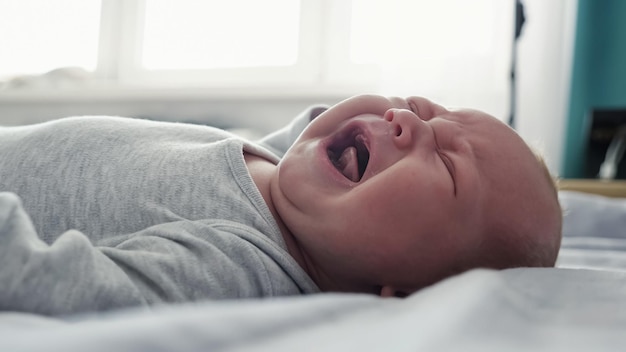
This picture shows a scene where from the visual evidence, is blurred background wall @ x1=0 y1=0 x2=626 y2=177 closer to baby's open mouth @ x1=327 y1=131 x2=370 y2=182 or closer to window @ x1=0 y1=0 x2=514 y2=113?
window @ x1=0 y1=0 x2=514 y2=113

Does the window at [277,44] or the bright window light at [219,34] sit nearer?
the window at [277,44]

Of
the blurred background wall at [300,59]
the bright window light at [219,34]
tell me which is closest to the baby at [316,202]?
the blurred background wall at [300,59]

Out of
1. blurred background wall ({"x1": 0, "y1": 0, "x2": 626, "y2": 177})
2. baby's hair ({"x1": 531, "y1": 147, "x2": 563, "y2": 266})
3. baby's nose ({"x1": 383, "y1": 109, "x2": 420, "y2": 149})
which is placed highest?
blurred background wall ({"x1": 0, "y1": 0, "x2": 626, "y2": 177})

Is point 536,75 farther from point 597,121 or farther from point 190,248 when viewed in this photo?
point 190,248

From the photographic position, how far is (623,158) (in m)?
2.29

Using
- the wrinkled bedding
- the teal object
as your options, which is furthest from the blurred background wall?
the wrinkled bedding

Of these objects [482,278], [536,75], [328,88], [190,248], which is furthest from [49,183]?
[536,75]

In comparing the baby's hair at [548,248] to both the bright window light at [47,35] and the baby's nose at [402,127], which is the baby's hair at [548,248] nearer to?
the baby's nose at [402,127]

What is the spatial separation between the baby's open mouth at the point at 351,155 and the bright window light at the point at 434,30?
1614mm

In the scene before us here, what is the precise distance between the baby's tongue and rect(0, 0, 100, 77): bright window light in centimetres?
240

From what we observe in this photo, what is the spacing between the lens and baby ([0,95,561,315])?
68cm

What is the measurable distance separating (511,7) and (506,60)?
0.19 meters

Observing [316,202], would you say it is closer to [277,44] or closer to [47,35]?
[277,44]

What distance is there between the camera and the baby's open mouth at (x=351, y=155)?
31.2 inches
